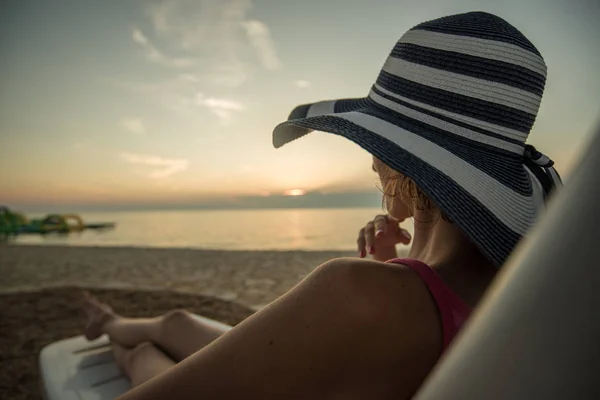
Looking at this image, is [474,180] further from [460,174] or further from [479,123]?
[479,123]

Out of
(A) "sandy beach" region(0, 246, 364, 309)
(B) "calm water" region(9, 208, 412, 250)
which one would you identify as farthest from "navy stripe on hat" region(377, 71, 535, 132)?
(B) "calm water" region(9, 208, 412, 250)

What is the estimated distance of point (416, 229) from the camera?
1128 mm

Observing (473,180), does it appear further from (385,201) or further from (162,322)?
(162,322)

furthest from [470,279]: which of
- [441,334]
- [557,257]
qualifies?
[557,257]

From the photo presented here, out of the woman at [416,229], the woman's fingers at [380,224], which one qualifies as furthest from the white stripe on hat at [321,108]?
the woman's fingers at [380,224]

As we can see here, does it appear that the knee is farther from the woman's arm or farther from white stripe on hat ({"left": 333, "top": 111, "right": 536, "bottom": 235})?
white stripe on hat ({"left": 333, "top": 111, "right": 536, "bottom": 235})

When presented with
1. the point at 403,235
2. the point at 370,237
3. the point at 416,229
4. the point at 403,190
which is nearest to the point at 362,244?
the point at 370,237

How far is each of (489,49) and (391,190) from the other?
416mm

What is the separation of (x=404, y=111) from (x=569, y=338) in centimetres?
91

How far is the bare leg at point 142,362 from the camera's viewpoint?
5.85 feet

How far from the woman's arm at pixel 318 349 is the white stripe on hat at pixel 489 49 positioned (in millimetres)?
618

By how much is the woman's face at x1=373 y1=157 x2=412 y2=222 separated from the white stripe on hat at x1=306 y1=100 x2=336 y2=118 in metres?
0.32

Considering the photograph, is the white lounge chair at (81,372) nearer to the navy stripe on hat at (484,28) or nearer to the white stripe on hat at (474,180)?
the white stripe on hat at (474,180)

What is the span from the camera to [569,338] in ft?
0.53
